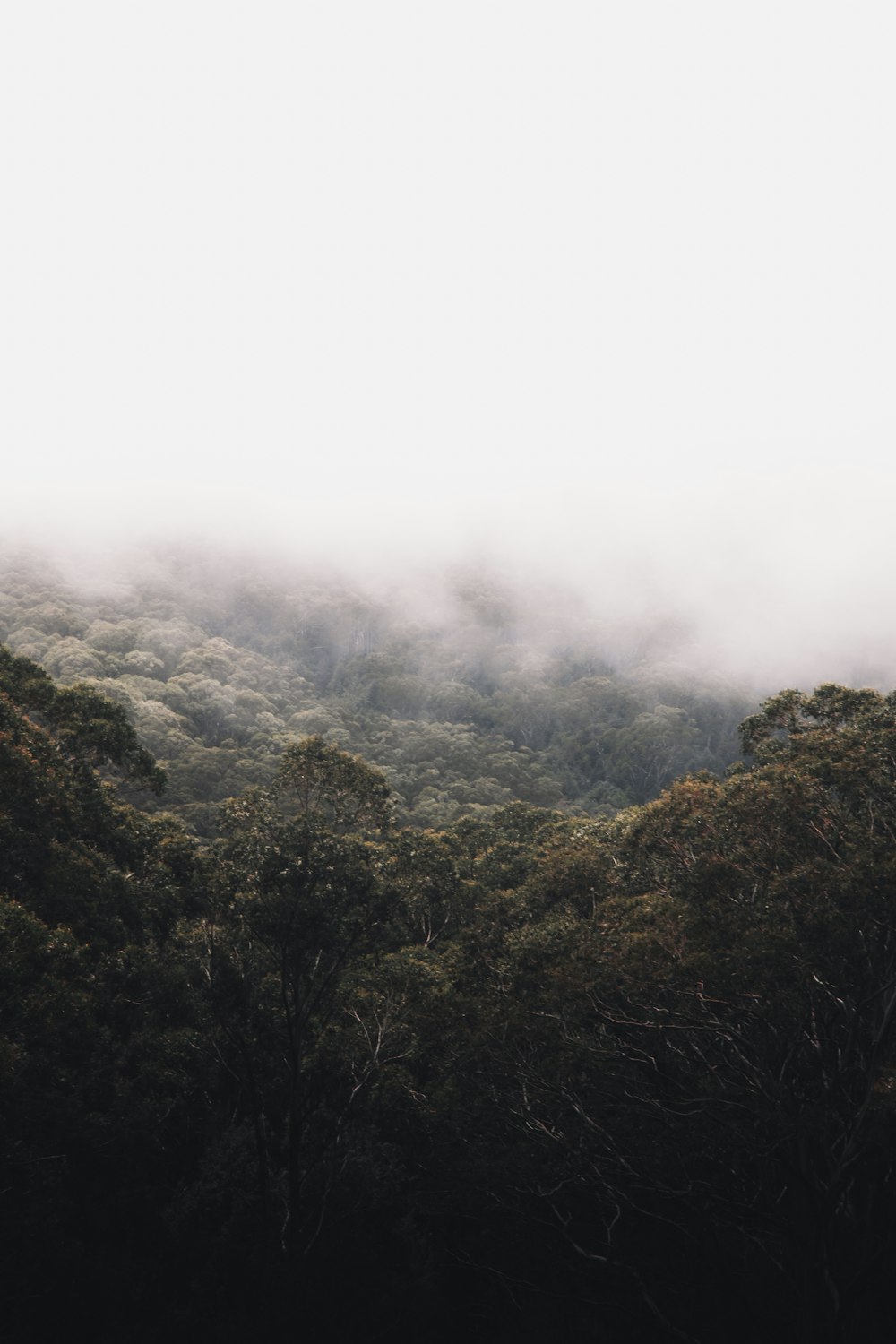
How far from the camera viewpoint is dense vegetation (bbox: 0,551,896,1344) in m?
13.6

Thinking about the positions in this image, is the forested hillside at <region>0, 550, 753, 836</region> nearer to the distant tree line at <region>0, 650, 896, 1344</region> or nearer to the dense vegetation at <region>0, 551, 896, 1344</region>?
the dense vegetation at <region>0, 551, 896, 1344</region>

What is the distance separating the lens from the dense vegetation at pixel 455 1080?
13617 mm

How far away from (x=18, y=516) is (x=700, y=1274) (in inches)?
7561

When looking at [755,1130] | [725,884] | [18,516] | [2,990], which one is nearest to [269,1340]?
[2,990]

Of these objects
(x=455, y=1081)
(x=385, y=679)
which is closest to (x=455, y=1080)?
(x=455, y=1081)

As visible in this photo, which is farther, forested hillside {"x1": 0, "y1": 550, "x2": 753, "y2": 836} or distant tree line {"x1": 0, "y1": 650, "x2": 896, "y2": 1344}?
forested hillside {"x1": 0, "y1": 550, "x2": 753, "y2": 836}

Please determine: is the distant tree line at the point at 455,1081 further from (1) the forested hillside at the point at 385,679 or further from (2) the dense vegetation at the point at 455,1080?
(1) the forested hillside at the point at 385,679

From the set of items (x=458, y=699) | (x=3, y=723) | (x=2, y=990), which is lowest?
(x=458, y=699)

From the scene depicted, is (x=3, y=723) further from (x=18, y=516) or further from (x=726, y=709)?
(x=18, y=516)

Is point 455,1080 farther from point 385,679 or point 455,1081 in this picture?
point 385,679

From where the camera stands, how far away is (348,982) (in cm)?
2006

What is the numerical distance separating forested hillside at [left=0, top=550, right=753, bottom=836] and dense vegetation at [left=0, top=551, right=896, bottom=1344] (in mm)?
26122

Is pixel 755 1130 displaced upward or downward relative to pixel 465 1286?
upward

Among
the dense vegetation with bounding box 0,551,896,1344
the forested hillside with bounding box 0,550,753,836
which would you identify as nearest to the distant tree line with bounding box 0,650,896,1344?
the dense vegetation with bounding box 0,551,896,1344
